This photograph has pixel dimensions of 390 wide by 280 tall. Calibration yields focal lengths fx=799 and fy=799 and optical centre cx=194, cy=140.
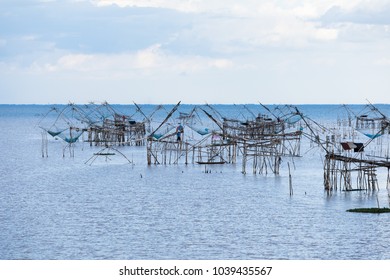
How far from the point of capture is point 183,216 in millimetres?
26641

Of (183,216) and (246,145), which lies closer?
(183,216)

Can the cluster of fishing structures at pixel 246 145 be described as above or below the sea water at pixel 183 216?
above

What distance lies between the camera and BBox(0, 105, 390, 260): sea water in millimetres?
21719

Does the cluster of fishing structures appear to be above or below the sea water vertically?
above

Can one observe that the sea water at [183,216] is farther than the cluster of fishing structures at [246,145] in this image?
No

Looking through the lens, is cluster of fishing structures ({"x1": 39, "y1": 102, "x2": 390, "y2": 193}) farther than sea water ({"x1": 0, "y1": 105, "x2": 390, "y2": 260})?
Yes

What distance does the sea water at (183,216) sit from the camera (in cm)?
2172

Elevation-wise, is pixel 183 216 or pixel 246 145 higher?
pixel 246 145

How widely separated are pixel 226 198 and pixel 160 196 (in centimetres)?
266

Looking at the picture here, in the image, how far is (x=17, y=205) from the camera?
2933cm

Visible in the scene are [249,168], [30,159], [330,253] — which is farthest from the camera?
[30,159]
